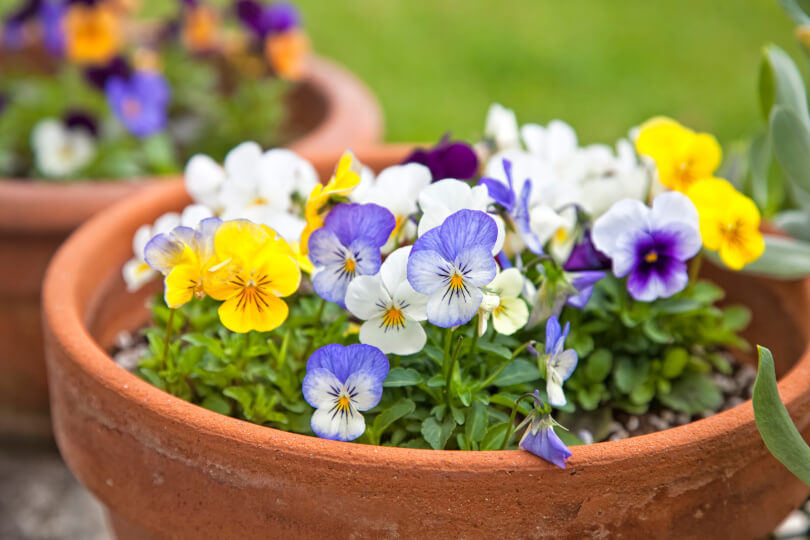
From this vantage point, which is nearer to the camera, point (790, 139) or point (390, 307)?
point (390, 307)

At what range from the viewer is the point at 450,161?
923 millimetres

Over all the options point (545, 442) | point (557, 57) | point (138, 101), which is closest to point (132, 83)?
point (138, 101)

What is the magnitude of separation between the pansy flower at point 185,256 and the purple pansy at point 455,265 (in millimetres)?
176

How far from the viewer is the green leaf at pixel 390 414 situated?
79cm

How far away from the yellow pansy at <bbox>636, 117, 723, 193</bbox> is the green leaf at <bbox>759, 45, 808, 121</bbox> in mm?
95

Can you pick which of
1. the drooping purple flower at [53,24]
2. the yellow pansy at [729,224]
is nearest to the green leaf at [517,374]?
the yellow pansy at [729,224]

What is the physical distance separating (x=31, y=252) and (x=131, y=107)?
1.24 ft

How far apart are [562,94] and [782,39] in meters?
0.75

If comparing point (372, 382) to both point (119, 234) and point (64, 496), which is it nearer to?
point (119, 234)

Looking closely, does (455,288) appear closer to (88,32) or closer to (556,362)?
(556,362)

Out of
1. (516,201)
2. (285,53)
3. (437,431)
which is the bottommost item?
(285,53)

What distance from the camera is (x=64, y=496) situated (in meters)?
1.42

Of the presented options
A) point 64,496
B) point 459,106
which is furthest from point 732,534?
point 459,106

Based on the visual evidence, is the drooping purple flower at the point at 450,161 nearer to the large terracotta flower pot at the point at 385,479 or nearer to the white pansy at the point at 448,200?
the white pansy at the point at 448,200
